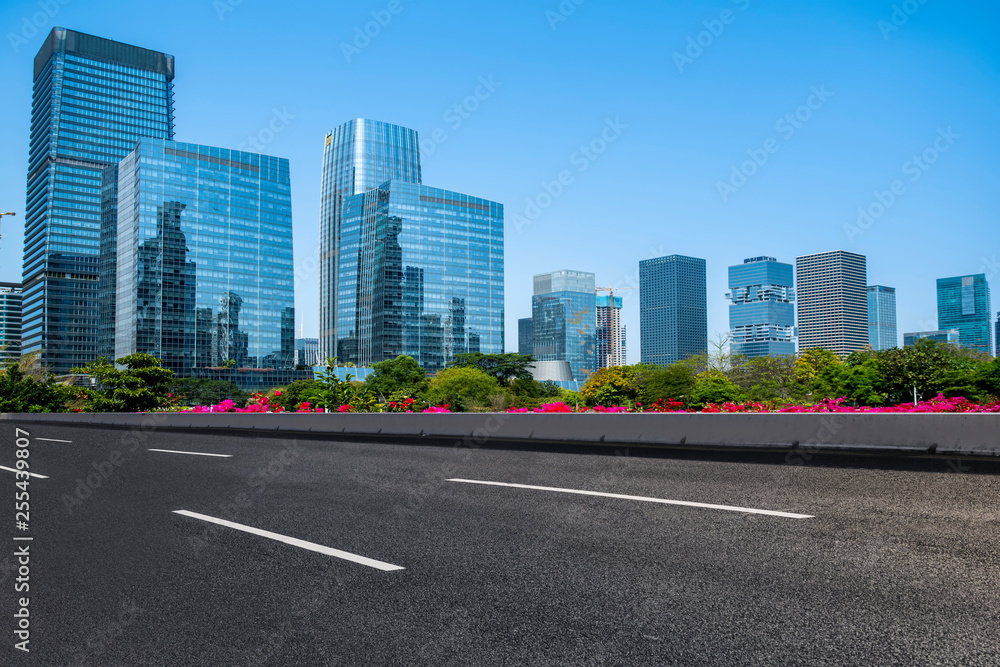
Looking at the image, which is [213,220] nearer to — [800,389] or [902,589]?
[800,389]

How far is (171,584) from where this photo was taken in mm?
4566

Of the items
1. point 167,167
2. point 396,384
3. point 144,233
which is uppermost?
point 167,167

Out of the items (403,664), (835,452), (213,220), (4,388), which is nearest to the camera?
(403,664)

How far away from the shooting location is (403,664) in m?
3.15

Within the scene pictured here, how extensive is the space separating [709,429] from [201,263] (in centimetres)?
18427

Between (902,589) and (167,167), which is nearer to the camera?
(902,589)

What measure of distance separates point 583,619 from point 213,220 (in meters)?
197

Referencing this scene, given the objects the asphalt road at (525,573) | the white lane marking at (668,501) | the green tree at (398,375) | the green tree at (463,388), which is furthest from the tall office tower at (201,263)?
the asphalt road at (525,573)

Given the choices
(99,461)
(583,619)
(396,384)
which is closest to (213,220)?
(396,384)

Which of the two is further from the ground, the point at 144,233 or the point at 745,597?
the point at 144,233

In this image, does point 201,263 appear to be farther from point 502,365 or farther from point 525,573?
point 525,573

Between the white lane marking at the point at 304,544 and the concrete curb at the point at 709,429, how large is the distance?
26.6 feet

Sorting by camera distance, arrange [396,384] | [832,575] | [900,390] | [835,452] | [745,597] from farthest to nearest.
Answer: [396,384] → [900,390] → [835,452] → [832,575] → [745,597]

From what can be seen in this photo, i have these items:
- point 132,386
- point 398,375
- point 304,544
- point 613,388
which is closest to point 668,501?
point 304,544
